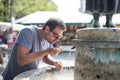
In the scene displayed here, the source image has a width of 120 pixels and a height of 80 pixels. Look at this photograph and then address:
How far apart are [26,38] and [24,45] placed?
0.10 metres

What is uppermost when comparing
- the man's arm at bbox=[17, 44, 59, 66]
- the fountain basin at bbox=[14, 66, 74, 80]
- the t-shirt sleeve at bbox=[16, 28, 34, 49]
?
the t-shirt sleeve at bbox=[16, 28, 34, 49]

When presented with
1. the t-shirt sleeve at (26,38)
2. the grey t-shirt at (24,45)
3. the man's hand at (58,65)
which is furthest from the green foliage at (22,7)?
the t-shirt sleeve at (26,38)

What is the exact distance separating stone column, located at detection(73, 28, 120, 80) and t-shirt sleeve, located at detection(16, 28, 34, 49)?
28.6 inches

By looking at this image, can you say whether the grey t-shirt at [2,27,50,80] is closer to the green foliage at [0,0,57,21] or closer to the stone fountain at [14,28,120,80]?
the stone fountain at [14,28,120,80]

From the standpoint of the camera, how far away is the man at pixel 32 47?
4957 mm

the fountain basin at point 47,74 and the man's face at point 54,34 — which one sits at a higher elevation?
the man's face at point 54,34

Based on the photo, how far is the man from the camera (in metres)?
4.96

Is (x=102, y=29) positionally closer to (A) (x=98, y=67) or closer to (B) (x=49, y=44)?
(A) (x=98, y=67)

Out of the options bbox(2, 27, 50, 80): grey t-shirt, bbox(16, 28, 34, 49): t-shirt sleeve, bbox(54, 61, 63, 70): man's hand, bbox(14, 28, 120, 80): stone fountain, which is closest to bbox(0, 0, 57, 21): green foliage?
bbox(54, 61, 63, 70): man's hand

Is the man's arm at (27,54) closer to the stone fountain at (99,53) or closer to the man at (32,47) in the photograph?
the man at (32,47)

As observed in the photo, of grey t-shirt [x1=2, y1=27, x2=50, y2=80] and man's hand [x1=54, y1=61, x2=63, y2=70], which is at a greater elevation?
grey t-shirt [x1=2, y1=27, x2=50, y2=80]

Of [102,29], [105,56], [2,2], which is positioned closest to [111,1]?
[102,29]

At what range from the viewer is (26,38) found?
197 inches

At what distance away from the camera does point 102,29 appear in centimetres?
439
